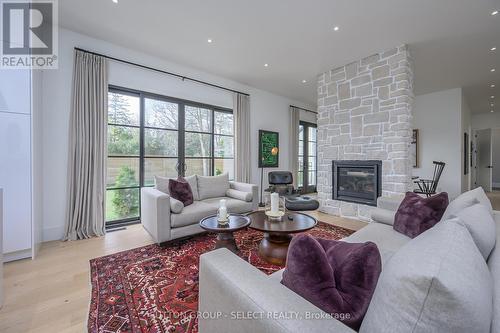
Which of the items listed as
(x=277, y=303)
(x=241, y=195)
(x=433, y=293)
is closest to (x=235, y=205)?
(x=241, y=195)

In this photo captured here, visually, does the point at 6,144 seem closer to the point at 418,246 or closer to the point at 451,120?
the point at 418,246

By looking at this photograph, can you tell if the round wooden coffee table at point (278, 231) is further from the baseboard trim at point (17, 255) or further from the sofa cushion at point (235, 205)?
the baseboard trim at point (17, 255)

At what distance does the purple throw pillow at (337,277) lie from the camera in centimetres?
71

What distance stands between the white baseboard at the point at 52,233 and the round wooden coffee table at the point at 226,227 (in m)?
2.17

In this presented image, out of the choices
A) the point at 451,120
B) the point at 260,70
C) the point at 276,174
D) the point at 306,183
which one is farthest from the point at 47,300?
the point at 451,120

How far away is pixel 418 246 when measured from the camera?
2.03 feet

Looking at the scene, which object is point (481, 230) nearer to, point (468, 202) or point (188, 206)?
point (468, 202)

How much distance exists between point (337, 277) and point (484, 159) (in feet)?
35.4

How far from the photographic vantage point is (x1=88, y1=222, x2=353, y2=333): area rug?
145 centimetres

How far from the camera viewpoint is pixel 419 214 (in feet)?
5.76

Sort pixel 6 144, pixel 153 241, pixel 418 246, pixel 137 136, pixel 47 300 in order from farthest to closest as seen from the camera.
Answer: pixel 137 136, pixel 153 241, pixel 6 144, pixel 47 300, pixel 418 246

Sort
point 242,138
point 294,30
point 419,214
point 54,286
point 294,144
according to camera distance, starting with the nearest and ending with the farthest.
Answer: point 419,214, point 54,286, point 294,30, point 242,138, point 294,144

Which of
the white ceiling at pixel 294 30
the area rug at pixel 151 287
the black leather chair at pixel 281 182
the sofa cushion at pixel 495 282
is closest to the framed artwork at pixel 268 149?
the black leather chair at pixel 281 182

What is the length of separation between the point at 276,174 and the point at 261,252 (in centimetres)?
281
